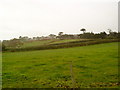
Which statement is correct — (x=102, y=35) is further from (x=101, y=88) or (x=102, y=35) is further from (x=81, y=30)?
(x=101, y=88)

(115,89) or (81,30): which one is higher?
(81,30)

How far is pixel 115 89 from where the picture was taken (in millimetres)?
10305

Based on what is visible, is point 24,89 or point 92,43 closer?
point 24,89

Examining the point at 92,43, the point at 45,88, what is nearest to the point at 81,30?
the point at 92,43

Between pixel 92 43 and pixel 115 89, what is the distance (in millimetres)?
53457

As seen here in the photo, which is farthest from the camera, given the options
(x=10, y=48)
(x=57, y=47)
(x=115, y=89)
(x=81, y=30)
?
(x=81, y=30)

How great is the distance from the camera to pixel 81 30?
451 ft

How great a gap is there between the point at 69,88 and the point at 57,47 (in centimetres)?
5146

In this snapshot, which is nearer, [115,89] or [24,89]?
[115,89]

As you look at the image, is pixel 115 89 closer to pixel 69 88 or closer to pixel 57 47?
pixel 69 88

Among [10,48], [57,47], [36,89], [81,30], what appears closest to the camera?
[36,89]

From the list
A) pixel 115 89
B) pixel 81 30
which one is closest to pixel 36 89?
pixel 115 89

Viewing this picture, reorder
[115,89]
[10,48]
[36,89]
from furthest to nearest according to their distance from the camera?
1. [10,48]
2. [36,89]
3. [115,89]

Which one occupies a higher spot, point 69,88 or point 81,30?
point 81,30
